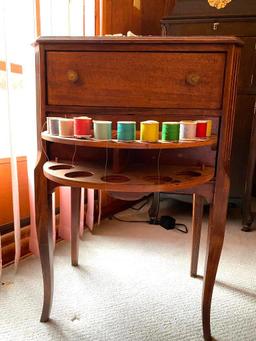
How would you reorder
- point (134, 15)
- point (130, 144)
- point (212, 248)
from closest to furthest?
point (130, 144) → point (212, 248) → point (134, 15)

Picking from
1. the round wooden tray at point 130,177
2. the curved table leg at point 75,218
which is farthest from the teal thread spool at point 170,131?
the curved table leg at point 75,218

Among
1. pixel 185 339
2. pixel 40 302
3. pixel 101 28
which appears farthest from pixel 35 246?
pixel 101 28

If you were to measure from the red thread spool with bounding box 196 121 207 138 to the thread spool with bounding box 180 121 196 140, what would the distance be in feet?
0.05

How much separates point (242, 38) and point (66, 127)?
4.23ft

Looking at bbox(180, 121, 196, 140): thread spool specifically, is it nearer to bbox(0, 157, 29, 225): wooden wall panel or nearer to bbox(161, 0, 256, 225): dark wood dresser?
bbox(0, 157, 29, 225): wooden wall panel

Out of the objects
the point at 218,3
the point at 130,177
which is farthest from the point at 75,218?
the point at 218,3

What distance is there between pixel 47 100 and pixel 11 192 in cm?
63

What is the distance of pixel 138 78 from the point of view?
29.9 inches

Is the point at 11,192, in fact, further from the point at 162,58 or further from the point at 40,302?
the point at 162,58

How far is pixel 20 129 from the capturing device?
1276 mm

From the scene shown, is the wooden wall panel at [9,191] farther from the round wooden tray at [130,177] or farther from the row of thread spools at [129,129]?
the row of thread spools at [129,129]

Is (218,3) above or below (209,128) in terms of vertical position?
above

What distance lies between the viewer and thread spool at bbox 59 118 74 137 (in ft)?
2.33

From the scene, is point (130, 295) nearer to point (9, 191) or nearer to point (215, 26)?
point (9, 191)
